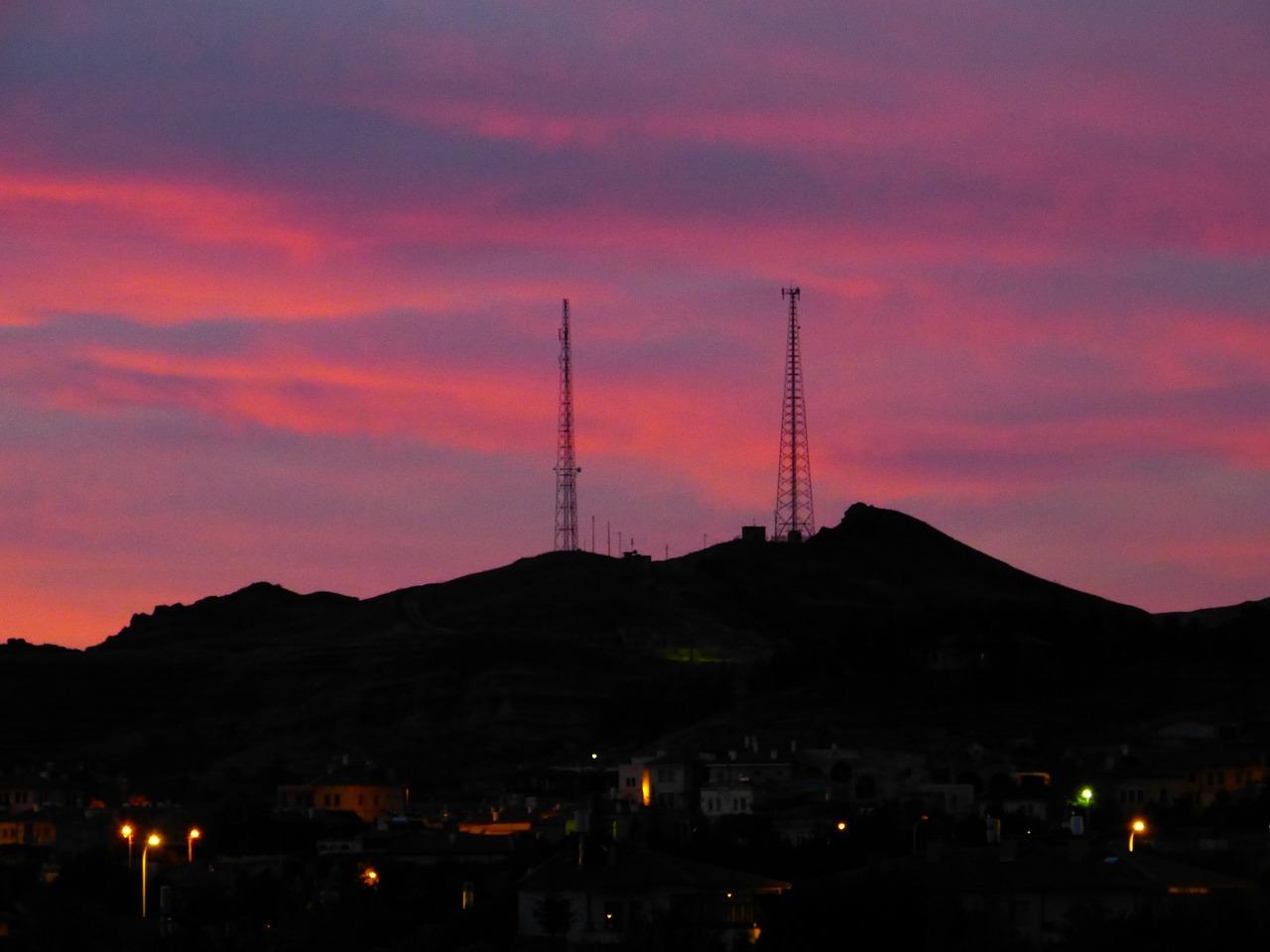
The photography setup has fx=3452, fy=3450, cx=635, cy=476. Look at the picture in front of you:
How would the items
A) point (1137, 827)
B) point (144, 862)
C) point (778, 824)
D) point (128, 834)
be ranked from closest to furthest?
point (144, 862) → point (1137, 827) → point (128, 834) → point (778, 824)

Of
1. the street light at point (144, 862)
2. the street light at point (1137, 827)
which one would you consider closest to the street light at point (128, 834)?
the street light at point (144, 862)

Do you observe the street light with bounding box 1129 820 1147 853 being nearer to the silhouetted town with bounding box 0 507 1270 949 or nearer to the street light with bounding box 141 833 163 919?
the silhouetted town with bounding box 0 507 1270 949

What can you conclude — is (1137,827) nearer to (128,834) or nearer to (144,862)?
(144,862)

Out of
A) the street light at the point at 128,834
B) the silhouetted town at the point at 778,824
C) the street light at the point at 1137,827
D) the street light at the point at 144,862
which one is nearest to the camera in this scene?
the silhouetted town at the point at 778,824

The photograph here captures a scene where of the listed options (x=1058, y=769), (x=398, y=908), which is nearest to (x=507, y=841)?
(x=398, y=908)

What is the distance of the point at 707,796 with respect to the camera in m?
154

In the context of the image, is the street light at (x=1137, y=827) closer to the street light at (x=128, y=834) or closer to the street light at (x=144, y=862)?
the street light at (x=144, y=862)

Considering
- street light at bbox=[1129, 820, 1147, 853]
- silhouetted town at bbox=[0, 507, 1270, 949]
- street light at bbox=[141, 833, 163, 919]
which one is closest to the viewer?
silhouetted town at bbox=[0, 507, 1270, 949]

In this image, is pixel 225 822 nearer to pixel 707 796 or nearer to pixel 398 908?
pixel 707 796

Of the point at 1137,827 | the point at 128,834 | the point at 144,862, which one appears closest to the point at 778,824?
the point at 1137,827

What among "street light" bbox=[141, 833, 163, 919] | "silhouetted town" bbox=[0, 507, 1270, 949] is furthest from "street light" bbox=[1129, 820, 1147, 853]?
"street light" bbox=[141, 833, 163, 919]

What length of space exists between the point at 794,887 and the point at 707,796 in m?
59.5

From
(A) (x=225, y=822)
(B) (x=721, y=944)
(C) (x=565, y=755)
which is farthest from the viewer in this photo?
(C) (x=565, y=755)

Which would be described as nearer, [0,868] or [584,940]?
[584,940]
